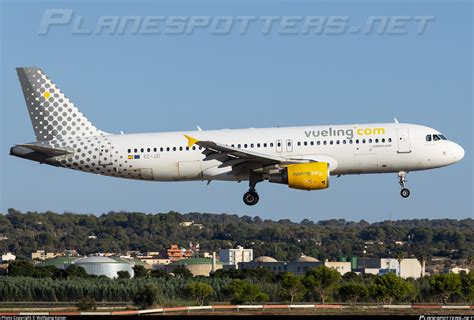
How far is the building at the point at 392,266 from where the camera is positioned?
168875mm

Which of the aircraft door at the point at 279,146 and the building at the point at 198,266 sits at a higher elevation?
the aircraft door at the point at 279,146

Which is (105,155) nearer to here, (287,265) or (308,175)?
(308,175)

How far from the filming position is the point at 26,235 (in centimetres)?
18050

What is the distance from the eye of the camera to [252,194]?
208 feet

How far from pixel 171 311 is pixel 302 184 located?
1902cm

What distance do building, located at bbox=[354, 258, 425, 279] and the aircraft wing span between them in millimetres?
100472

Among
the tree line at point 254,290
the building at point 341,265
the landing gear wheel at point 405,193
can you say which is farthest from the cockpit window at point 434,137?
the building at point 341,265

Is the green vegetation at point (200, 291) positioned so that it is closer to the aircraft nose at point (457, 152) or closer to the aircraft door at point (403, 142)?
the aircraft nose at point (457, 152)

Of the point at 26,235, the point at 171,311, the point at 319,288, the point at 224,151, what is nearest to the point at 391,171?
the point at 224,151

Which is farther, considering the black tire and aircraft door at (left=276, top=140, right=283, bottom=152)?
the black tire

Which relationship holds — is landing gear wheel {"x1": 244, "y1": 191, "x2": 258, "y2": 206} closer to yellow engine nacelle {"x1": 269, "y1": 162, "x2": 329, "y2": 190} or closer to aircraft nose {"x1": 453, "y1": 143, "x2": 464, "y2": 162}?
yellow engine nacelle {"x1": 269, "y1": 162, "x2": 329, "y2": 190}

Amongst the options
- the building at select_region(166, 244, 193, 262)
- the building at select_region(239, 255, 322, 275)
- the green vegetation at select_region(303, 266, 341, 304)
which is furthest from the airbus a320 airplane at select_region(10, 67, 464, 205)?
the building at select_region(166, 244, 193, 262)

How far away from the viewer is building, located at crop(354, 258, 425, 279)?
554 ft

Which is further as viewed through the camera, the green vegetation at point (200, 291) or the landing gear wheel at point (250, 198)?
the green vegetation at point (200, 291)
